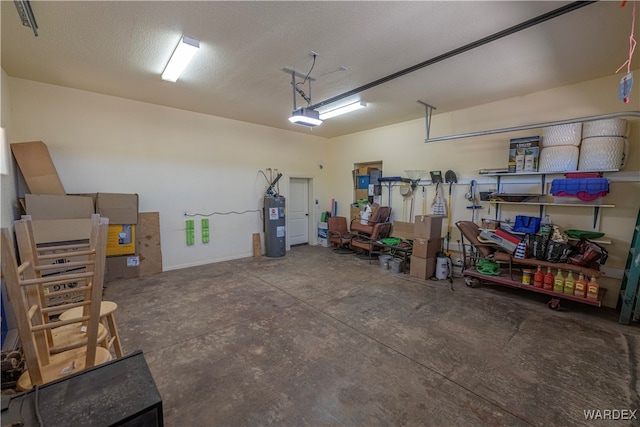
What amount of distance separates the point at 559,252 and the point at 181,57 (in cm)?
535

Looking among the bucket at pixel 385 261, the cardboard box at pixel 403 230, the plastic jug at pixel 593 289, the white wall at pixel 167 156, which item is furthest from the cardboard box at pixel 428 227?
the white wall at pixel 167 156

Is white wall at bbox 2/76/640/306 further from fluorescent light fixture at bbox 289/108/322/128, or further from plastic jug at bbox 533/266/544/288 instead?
fluorescent light fixture at bbox 289/108/322/128

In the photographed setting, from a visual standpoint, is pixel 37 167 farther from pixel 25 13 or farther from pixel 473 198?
pixel 473 198

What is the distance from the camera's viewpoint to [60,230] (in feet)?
11.5

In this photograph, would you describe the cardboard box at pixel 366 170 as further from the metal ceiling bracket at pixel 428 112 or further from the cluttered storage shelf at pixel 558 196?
the cluttered storage shelf at pixel 558 196

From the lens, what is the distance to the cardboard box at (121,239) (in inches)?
169

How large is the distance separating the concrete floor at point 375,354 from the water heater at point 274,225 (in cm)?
199

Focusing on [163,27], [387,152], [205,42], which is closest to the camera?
[163,27]

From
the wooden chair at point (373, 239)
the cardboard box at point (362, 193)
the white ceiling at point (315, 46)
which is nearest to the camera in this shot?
the white ceiling at point (315, 46)

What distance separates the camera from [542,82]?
3650mm

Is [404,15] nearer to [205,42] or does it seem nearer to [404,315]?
[205,42]

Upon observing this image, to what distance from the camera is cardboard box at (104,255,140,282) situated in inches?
171

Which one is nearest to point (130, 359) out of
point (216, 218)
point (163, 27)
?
point (163, 27)

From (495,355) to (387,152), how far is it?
4634 millimetres
